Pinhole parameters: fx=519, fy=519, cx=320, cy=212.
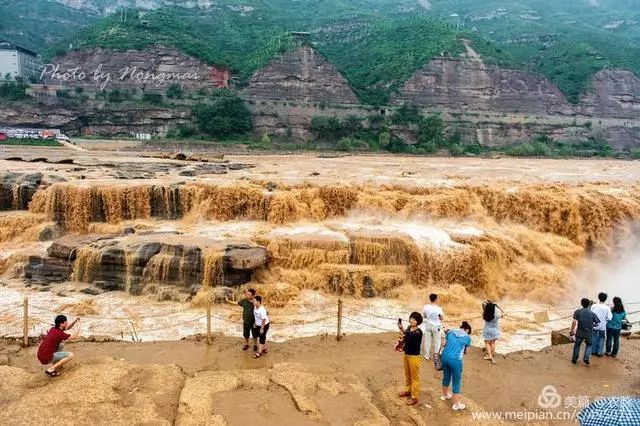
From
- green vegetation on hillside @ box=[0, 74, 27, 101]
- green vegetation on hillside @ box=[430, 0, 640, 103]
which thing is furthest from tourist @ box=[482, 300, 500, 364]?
green vegetation on hillside @ box=[430, 0, 640, 103]

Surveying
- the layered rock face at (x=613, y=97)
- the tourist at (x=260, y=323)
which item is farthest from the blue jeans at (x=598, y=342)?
the layered rock face at (x=613, y=97)

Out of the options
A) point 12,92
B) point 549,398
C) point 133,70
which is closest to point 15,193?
point 549,398

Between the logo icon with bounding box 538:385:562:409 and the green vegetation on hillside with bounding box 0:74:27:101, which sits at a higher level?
the green vegetation on hillside with bounding box 0:74:27:101

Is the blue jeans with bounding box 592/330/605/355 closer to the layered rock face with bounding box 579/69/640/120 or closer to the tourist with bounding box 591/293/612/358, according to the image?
the tourist with bounding box 591/293/612/358

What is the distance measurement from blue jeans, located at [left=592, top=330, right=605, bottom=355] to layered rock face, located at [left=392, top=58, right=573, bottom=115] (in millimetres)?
64880

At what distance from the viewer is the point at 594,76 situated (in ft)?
249

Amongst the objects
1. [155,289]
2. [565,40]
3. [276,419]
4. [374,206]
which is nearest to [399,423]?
[276,419]

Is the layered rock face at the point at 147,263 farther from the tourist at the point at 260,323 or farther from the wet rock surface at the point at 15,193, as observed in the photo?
the wet rock surface at the point at 15,193

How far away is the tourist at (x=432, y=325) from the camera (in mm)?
8258

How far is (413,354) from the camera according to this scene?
6719 mm

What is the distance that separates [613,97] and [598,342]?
77010 millimetres

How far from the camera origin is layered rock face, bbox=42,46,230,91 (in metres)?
64.9

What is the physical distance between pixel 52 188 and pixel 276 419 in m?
16.1

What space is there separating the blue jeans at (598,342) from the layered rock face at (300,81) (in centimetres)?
6103
